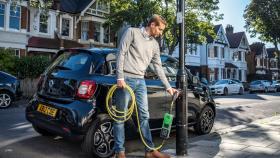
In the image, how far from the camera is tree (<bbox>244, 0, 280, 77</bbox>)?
47062 mm

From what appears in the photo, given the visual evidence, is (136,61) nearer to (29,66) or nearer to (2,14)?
(29,66)

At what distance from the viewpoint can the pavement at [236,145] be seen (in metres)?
5.92

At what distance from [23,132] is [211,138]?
3.85 m

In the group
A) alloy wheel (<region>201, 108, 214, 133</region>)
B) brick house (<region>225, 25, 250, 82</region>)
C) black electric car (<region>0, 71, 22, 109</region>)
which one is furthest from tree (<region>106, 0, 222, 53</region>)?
brick house (<region>225, 25, 250, 82</region>)

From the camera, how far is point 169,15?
2753 cm

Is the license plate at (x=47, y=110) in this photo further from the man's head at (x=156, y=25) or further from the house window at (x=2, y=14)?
the house window at (x=2, y=14)

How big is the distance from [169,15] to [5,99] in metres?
16.3

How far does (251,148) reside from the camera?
21.0ft

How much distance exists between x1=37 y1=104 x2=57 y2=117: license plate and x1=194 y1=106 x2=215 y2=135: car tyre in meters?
3.33

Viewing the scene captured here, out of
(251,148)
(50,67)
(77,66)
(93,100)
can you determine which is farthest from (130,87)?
(251,148)

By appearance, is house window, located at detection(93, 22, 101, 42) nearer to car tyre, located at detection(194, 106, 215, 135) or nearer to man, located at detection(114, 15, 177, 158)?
car tyre, located at detection(194, 106, 215, 135)

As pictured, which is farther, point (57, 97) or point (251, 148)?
point (251, 148)

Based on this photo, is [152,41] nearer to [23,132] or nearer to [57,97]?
[57,97]

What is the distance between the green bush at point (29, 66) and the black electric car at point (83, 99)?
13487 millimetres
